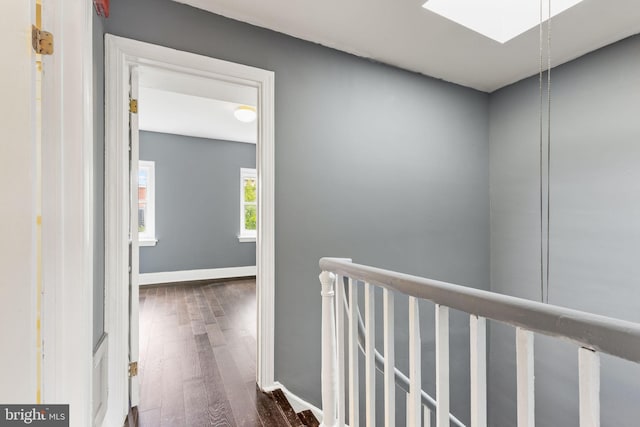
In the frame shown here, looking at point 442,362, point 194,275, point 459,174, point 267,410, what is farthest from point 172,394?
point 194,275

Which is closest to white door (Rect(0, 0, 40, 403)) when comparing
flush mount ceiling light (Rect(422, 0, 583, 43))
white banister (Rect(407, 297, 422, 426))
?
white banister (Rect(407, 297, 422, 426))

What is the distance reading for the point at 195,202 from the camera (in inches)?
196

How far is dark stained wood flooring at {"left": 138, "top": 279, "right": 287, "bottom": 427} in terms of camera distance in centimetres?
164

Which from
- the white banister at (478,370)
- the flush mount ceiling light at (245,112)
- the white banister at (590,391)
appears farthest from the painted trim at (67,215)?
the flush mount ceiling light at (245,112)

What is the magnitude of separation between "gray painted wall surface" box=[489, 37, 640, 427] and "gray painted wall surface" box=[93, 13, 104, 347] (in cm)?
338

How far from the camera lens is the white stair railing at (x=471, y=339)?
1.64 feet

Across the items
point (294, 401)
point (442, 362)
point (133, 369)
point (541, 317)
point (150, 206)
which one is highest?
point (150, 206)

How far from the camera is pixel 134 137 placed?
169 cm

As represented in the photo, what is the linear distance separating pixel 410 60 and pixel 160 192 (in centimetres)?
423

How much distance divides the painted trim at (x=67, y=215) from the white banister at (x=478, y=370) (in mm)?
1344

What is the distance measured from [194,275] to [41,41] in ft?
14.4

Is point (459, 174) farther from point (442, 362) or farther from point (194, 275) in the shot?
point (194, 275)

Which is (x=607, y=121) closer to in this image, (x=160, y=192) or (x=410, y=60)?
(x=410, y=60)

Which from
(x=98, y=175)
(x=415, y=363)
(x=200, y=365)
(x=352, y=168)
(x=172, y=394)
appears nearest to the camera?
(x=415, y=363)
